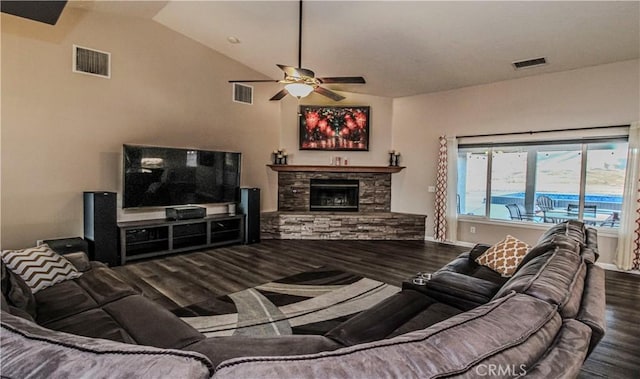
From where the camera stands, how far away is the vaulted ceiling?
364 cm

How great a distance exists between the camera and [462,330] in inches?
35.7

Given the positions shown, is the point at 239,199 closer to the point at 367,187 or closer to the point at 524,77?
the point at 367,187

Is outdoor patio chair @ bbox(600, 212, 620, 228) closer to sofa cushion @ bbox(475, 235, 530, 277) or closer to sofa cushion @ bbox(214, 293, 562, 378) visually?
sofa cushion @ bbox(475, 235, 530, 277)

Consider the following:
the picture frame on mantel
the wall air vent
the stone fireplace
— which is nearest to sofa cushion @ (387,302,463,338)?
the stone fireplace

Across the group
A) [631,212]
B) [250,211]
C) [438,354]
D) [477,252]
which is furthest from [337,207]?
[438,354]

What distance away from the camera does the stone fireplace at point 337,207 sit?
21.4 ft

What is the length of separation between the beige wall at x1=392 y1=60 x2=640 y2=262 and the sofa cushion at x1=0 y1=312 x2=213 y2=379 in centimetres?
608

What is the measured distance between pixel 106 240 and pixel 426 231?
221 inches

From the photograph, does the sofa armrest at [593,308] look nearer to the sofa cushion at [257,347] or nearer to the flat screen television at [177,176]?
the sofa cushion at [257,347]

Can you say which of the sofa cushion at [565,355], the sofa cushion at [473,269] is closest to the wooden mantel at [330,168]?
the sofa cushion at [473,269]

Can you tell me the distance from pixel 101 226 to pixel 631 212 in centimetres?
732

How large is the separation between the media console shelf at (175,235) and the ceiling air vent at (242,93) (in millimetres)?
2308

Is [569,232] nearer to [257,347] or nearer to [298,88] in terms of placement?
[257,347]

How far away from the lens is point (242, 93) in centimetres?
641
